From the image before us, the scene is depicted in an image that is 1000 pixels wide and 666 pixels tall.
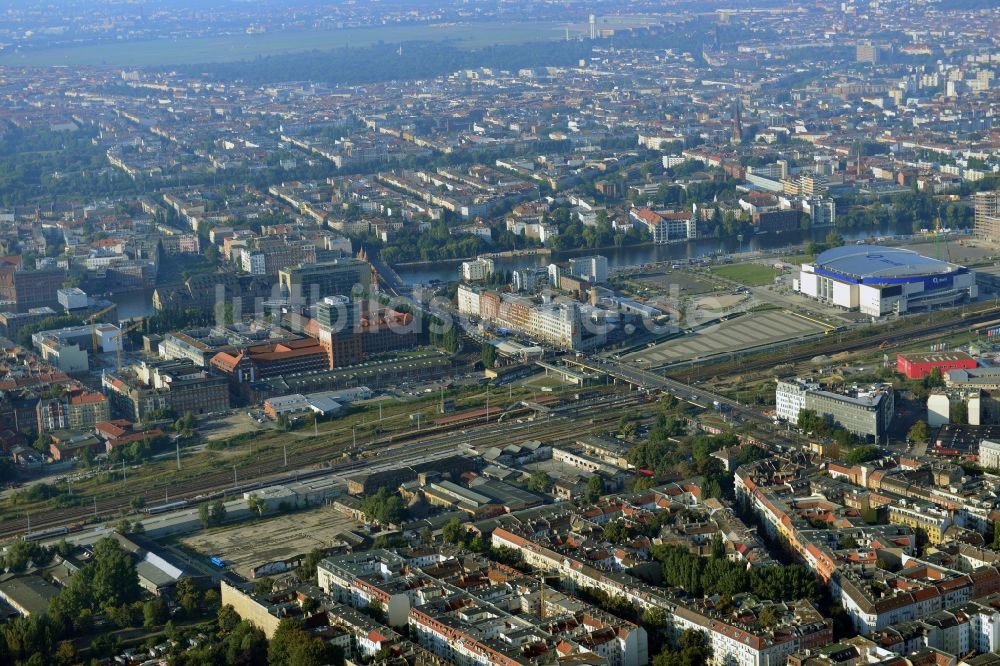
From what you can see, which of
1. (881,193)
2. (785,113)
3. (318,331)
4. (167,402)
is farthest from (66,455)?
(785,113)

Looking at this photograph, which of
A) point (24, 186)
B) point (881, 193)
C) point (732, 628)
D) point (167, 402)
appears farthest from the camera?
point (24, 186)

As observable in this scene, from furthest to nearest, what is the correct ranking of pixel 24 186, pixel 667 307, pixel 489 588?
pixel 24 186, pixel 667 307, pixel 489 588

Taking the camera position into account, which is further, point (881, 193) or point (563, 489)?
point (881, 193)

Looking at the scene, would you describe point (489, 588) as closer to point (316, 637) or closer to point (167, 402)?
point (316, 637)

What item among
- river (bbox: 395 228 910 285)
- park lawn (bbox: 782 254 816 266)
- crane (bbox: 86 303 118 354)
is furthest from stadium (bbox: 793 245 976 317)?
crane (bbox: 86 303 118 354)

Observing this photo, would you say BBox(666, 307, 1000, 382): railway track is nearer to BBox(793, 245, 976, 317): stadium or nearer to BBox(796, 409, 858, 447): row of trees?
BBox(793, 245, 976, 317): stadium

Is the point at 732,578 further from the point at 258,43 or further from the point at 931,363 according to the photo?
the point at 258,43

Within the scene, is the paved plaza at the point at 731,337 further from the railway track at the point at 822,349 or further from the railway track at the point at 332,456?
the railway track at the point at 332,456
